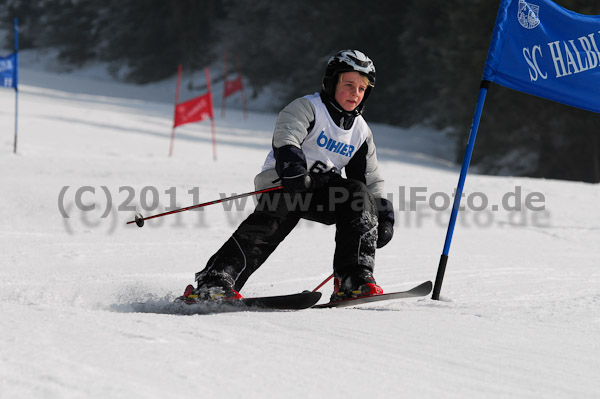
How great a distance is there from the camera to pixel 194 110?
12.6 metres

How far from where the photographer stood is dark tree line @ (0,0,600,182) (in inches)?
698

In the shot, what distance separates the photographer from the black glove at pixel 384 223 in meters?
3.64

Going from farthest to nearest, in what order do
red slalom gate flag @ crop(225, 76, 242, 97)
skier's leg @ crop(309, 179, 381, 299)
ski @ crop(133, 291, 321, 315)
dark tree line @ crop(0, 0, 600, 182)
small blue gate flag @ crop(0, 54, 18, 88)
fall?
red slalom gate flag @ crop(225, 76, 242, 97) < dark tree line @ crop(0, 0, 600, 182) < small blue gate flag @ crop(0, 54, 18, 88) < skier's leg @ crop(309, 179, 381, 299) < ski @ crop(133, 291, 321, 315)

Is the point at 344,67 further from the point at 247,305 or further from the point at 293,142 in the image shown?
the point at 247,305

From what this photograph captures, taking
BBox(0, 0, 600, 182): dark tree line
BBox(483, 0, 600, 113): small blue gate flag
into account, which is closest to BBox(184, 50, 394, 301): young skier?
BBox(483, 0, 600, 113): small blue gate flag

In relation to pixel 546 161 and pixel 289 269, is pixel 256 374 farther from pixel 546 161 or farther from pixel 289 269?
pixel 546 161

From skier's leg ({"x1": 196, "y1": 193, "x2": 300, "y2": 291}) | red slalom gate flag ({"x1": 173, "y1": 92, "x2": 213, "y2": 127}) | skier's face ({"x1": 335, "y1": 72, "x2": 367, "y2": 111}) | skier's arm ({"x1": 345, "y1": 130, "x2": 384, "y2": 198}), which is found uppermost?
red slalom gate flag ({"x1": 173, "y1": 92, "x2": 213, "y2": 127})

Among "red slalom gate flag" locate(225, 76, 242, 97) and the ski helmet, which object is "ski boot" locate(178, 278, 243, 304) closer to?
the ski helmet

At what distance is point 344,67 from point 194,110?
9.35 meters

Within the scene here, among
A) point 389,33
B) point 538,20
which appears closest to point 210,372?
point 538,20

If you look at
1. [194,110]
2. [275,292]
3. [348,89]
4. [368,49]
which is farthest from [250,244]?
[368,49]

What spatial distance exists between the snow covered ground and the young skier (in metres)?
0.33

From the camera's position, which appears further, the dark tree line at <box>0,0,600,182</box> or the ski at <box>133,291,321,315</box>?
the dark tree line at <box>0,0,600,182</box>

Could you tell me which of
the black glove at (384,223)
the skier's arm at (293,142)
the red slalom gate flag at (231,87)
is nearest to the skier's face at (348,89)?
the skier's arm at (293,142)
